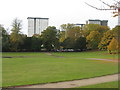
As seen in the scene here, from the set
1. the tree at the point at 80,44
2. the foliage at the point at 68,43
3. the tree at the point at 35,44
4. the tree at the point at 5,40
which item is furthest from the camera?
the foliage at the point at 68,43

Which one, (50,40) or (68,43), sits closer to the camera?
(50,40)

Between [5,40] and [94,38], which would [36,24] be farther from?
[94,38]

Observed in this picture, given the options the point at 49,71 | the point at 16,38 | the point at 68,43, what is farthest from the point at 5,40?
the point at 49,71

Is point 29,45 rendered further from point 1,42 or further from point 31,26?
point 31,26

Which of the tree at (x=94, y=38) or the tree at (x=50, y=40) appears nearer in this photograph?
the tree at (x=94, y=38)

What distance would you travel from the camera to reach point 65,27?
300 feet

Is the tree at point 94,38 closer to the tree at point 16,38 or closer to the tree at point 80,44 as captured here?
the tree at point 80,44

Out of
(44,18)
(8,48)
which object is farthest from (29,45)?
(44,18)

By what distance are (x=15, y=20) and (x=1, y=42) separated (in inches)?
614

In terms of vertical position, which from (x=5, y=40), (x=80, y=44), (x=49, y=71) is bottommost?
(x=49, y=71)

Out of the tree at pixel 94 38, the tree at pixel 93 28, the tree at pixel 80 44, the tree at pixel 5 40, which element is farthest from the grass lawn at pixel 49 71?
the tree at pixel 93 28

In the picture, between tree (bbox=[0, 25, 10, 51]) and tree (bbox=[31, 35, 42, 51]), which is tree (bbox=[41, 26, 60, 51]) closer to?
tree (bbox=[31, 35, 42, 51])

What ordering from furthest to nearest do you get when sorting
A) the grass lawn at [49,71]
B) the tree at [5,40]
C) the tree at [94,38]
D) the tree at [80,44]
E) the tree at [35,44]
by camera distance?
the tree at [80,44], the tree at [35,44], the tree at [94,38], the tree at [5,40], the grass lawn at [49,71]

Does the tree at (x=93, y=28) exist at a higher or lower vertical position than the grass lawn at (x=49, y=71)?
higher
